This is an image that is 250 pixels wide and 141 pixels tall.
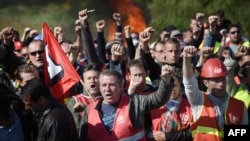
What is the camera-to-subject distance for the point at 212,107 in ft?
27.4

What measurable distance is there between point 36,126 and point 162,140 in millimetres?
1489

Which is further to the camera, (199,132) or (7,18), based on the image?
(7,18)

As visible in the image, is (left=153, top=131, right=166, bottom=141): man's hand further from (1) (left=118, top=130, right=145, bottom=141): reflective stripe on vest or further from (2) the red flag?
(2) the red flag

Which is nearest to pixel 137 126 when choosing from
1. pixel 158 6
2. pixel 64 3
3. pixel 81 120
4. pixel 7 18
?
pixel 81 120

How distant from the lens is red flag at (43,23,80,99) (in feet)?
32.1

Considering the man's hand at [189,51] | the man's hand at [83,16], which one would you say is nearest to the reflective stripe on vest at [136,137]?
the man's hand at [189,51]

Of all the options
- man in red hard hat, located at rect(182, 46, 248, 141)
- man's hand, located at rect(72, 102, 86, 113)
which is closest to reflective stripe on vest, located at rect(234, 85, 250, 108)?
man in red hard hat, located at rect(182, 46, 248, 141)

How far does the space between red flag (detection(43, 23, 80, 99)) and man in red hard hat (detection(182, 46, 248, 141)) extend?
1.91 metres

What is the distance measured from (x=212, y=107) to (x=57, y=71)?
242cm

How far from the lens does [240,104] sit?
8547 mm

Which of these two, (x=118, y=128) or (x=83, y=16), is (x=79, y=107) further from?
(x=83, y=16)

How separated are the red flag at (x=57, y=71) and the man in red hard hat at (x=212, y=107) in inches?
75.2

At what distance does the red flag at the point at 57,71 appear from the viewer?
385 inches

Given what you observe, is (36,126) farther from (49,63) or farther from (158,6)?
(158,6)
